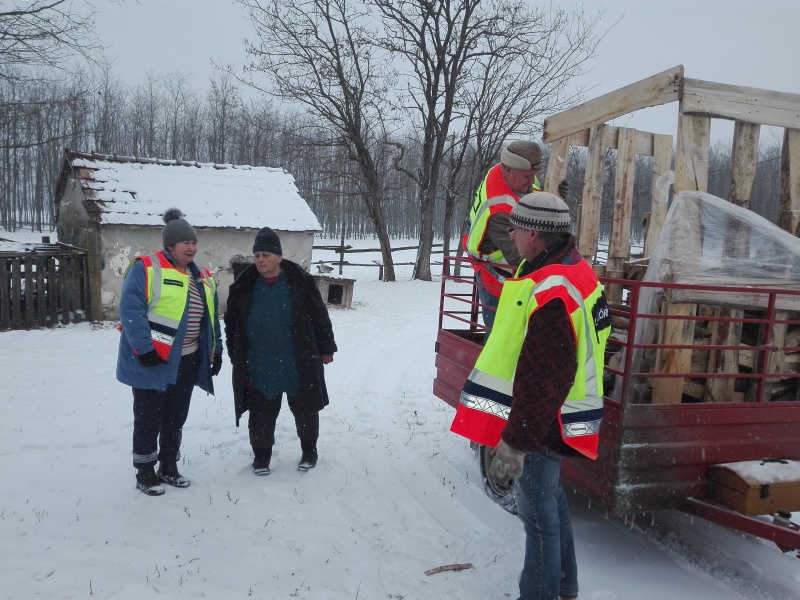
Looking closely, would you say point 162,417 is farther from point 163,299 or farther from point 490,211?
point 490,211

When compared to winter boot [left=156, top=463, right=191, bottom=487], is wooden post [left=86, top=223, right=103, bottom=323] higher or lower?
higher

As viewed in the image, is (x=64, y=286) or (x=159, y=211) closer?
(x=64, y=286)

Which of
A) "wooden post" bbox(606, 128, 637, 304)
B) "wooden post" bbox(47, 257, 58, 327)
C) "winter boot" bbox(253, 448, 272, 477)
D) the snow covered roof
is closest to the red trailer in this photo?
"wooden post" bbox(606, 128, 637, 304)

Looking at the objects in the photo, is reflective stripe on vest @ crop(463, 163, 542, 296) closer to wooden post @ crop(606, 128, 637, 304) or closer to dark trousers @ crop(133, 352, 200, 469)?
wooden post @ crop(606, 128, 637, 304)

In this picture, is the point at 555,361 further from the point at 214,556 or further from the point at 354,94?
the point at 354,94

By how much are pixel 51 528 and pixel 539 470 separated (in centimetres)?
295

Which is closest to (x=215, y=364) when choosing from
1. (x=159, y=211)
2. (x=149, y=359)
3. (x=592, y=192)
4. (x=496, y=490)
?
(x=149, y=359)

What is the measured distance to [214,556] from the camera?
3.29 metres

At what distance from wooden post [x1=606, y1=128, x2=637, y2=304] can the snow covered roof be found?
30.2 feet

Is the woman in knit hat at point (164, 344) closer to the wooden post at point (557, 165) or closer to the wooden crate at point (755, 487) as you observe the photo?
the wooden post at point (557, 165)

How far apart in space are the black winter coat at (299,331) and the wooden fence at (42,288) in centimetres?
761

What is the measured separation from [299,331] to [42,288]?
805 centimetres

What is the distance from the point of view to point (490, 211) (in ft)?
12.8

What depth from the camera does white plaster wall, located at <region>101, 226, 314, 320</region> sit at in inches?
433
